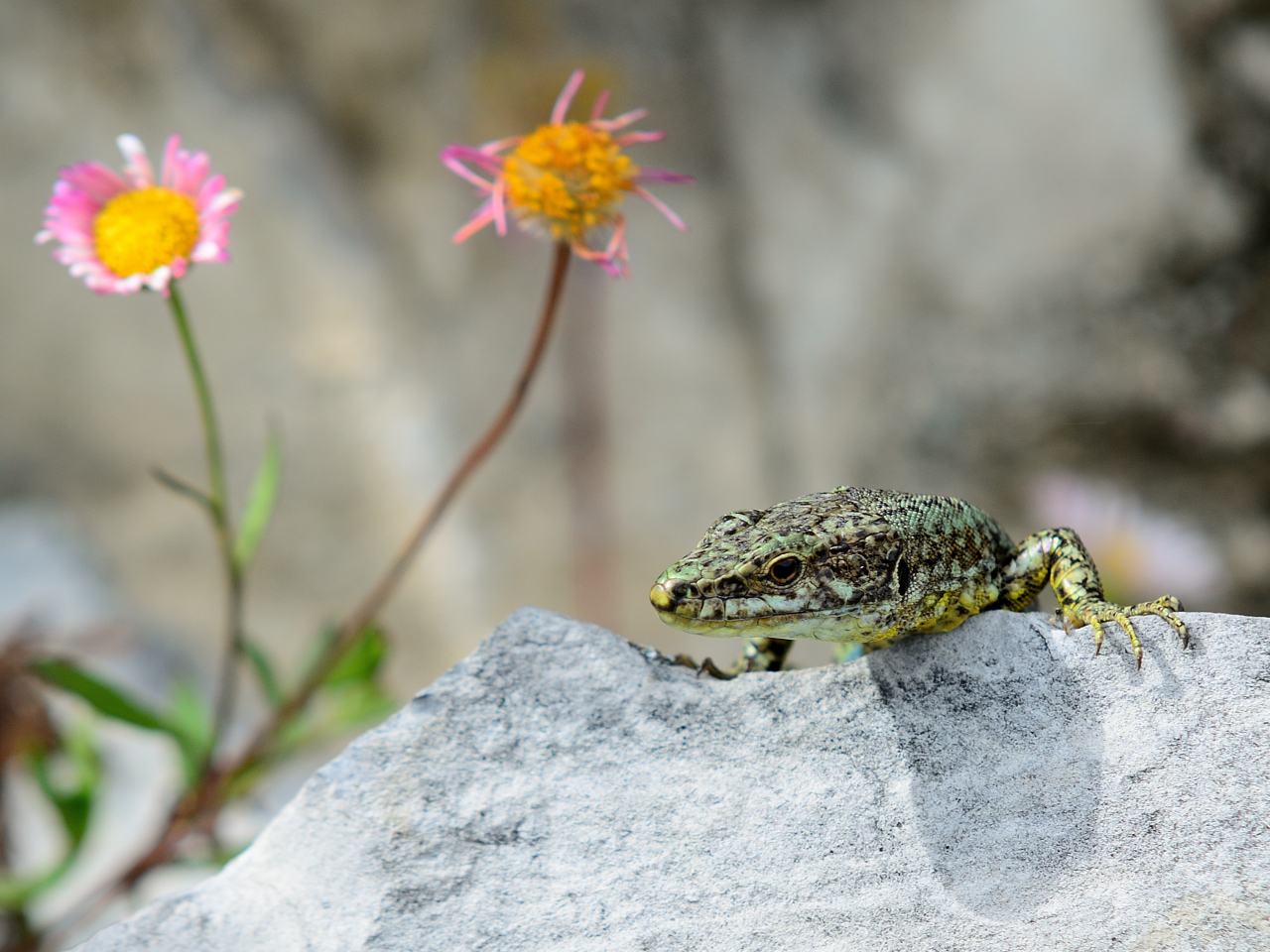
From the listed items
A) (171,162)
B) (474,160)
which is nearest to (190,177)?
(171,162)

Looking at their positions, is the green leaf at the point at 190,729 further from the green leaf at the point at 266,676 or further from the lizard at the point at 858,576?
the lizard at the point at 858,576

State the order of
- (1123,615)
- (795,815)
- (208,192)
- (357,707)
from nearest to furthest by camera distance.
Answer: (795,815) < (1123,615) < (208,192) < (357,707)

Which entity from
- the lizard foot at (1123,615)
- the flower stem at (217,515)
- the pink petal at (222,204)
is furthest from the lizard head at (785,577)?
the pink petal at (222,204)

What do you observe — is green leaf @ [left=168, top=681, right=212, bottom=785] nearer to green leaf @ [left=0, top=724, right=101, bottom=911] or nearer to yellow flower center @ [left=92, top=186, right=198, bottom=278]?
green leaf @ [left=0, top=724, right=101, bottom=911]

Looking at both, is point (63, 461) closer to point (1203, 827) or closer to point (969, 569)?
point (969, 569)

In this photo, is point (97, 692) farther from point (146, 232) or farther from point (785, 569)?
point (785, 569)

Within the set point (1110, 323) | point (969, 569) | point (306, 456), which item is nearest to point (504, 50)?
point (306, 456)

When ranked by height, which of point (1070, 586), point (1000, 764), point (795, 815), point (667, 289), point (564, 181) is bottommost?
point (795, 815)

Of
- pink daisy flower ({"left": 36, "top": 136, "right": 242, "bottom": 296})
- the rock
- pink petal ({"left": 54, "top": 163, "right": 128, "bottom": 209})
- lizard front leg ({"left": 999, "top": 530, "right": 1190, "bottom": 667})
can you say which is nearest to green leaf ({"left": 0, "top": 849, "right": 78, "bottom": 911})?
the rock
